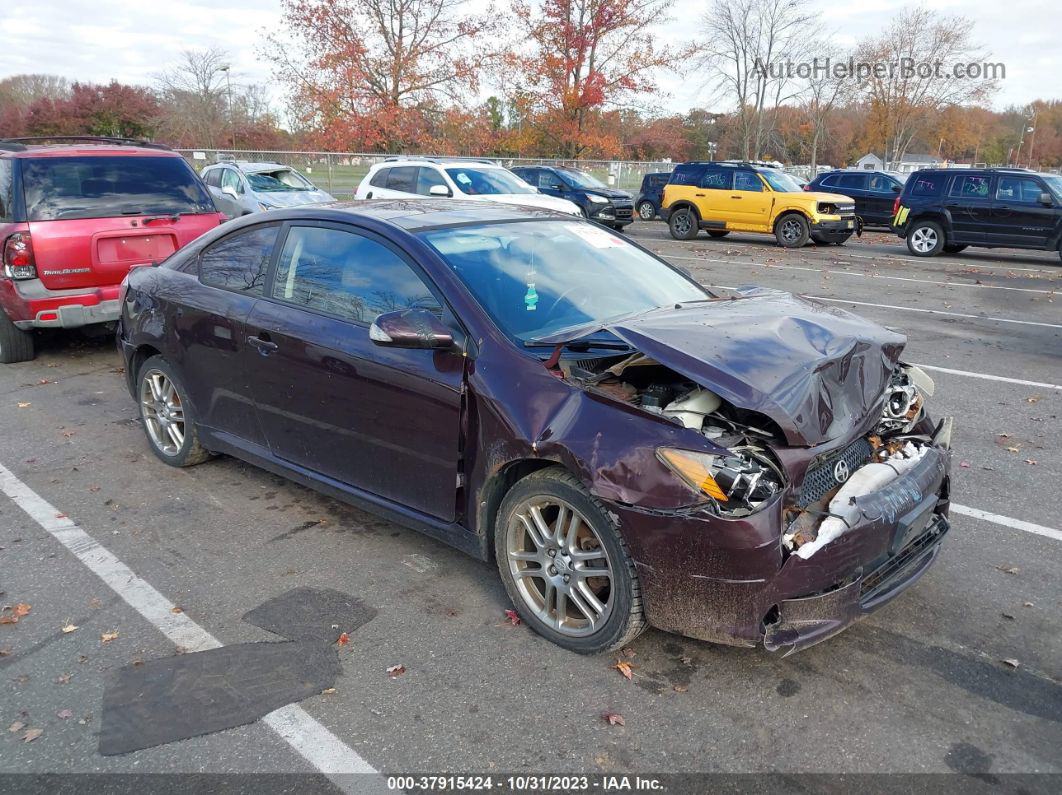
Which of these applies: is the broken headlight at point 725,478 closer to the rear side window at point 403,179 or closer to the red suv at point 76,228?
the red suv at point 76,228

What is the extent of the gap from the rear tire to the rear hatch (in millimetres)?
962

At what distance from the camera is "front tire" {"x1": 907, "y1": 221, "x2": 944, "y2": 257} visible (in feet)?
57.8

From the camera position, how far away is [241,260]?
181 inches

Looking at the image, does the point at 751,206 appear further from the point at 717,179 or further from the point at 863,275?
the point at 863,275

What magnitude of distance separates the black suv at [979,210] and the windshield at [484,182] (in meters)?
8.53

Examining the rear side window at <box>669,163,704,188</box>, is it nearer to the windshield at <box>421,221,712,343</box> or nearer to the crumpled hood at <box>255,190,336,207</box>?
the crumpled hood at <box>255,190,336,207</box>

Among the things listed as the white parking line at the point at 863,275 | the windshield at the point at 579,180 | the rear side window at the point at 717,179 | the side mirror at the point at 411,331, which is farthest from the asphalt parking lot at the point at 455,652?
the windshield at the point at 579,180

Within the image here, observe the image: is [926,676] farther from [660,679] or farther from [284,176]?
[284,176]

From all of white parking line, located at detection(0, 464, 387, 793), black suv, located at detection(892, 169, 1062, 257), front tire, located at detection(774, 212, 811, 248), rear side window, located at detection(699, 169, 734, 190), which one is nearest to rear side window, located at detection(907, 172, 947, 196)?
black suv, located at detection(892, 169, 1062, 257)

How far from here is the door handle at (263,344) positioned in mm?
4191

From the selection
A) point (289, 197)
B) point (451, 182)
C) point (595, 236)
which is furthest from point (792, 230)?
point (595, 236)

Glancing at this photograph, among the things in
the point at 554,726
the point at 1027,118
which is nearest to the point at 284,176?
the point at 554,726

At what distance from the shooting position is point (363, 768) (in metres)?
2.64

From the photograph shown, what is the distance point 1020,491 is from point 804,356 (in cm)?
258
